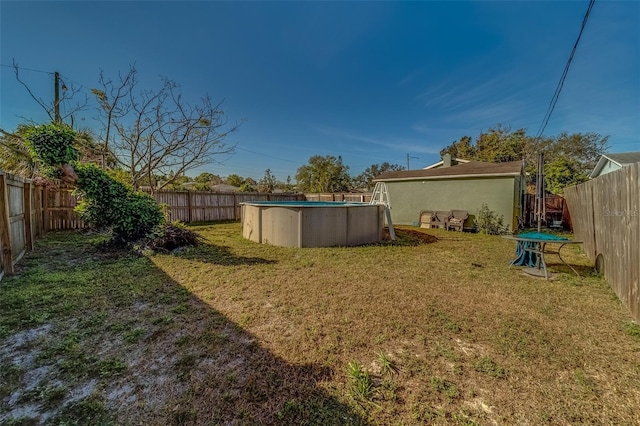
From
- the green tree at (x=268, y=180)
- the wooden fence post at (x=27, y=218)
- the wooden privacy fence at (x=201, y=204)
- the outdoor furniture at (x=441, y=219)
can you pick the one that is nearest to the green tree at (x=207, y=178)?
the green tree at (x=268, y=180)

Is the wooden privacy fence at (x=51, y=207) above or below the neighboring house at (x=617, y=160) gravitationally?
below

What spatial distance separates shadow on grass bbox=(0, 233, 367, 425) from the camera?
161cm

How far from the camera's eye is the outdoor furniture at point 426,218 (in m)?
11.2

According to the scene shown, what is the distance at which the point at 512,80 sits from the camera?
9.34 metres

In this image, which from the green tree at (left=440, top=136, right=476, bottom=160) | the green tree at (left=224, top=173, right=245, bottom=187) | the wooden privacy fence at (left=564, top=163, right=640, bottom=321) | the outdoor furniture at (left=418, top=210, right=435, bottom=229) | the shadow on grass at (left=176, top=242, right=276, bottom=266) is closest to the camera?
the wooden privacy fence at (left=564, top=163, right=640, bottom=321)

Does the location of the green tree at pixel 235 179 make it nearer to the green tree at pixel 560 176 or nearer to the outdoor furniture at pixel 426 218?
the outdoor furniture at pixel 426 218

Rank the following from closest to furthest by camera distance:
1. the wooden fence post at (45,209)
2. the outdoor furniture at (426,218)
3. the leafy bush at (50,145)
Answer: the leafy bush at (50,145), the wooden fence post at (45,209), the outdoor furniture at (426,218)

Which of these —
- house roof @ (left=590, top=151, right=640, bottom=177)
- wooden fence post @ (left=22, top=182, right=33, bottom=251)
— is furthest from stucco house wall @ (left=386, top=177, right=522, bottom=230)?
wooden fence post @ (left=22, top=182, right=33, bottom=251)

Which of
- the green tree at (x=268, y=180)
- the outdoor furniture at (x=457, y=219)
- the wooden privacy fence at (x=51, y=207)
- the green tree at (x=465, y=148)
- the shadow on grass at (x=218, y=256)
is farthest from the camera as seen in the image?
the green tree at (x=268, y=180)

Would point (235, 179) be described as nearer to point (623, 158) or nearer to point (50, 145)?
point (50, 145)

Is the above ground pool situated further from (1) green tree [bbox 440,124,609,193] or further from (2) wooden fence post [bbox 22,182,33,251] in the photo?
(1) green tree [bbox 440,124,609,193]

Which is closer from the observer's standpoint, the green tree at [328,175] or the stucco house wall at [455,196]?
the stucco house wall at [455,196]

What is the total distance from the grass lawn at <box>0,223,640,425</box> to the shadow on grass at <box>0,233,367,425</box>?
0.01 metres

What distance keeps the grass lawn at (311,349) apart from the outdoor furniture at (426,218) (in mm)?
6608
